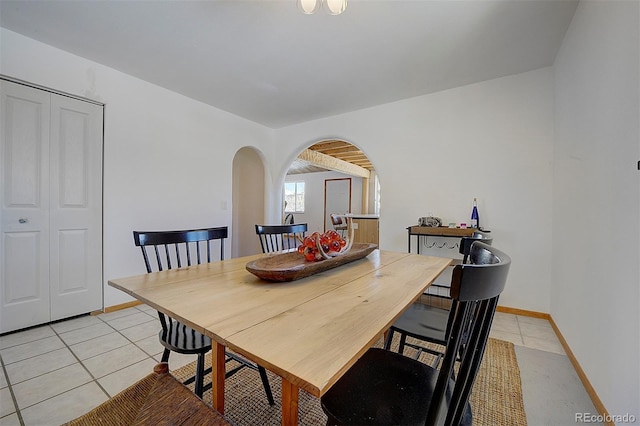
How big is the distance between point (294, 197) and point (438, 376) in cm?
955

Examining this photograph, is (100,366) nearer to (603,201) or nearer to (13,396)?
(13,396)

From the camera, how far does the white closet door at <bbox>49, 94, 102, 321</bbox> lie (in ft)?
8.23

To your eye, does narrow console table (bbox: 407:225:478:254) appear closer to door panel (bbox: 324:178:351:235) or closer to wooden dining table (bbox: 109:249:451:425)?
wooden dining table (bbox: 109:249:451:425)

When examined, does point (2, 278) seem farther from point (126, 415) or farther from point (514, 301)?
point (514, 301)

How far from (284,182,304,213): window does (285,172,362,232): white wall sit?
199 mm

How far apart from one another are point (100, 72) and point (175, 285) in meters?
2.90

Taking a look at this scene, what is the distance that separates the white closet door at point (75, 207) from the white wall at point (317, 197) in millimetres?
6774

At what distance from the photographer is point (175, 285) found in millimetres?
1107

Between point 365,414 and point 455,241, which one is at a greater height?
point 455,241

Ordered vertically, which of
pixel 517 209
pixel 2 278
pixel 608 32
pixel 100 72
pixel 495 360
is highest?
pixel 100 72

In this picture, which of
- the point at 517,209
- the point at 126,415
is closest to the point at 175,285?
the point at 126,415

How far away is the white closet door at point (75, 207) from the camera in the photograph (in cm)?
251

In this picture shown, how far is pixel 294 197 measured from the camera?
10125 mm

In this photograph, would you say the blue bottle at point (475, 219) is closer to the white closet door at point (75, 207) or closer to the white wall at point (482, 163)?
the white wall at point (482, 163)
